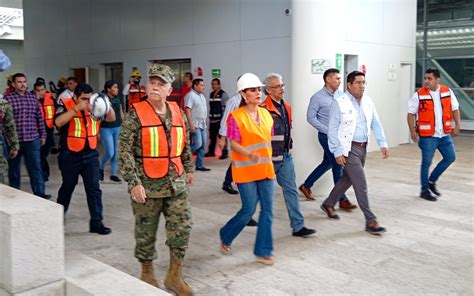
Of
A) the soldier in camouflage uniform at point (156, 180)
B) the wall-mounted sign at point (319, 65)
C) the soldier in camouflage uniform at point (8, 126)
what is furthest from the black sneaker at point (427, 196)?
the soldier in camouflage uniform at point (8, 126)

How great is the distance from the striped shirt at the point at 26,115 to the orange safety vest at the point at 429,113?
17.6 ft

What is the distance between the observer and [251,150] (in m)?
4.67

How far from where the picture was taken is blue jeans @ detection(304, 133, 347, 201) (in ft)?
22.8

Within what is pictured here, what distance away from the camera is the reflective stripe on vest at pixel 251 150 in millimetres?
4648

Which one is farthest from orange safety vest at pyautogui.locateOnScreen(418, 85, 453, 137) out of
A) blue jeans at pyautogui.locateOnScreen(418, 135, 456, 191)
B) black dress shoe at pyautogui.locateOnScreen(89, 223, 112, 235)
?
black dress shoe at pyautogui.locateOnScreen(89, 223, 112, 235)

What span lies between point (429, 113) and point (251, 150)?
375cm

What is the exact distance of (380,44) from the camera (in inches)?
512

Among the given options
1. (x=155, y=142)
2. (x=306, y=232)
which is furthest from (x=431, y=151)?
(x=155, y=142)

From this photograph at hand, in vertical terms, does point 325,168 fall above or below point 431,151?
below

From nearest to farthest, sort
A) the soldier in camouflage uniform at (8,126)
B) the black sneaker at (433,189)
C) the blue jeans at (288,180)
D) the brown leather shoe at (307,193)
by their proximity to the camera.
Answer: the blue jeans at (288,180), the soldier in camouflage uniform at (8,126), the brown leather shoe at (307,193), the black sneaker at (433,189)

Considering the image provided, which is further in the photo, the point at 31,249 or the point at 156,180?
the point at 156,180

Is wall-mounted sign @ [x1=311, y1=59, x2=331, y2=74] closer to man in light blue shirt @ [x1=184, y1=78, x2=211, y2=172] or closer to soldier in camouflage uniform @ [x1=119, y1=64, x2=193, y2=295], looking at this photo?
man in light blue shirt @ [x1=184, y1=78, x2=211, y2=172]

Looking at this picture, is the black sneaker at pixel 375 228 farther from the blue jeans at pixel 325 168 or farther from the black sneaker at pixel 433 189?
the black sneaker at pixel 433 189

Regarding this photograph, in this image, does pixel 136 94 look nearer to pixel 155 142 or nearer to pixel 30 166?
pixel 30 166
